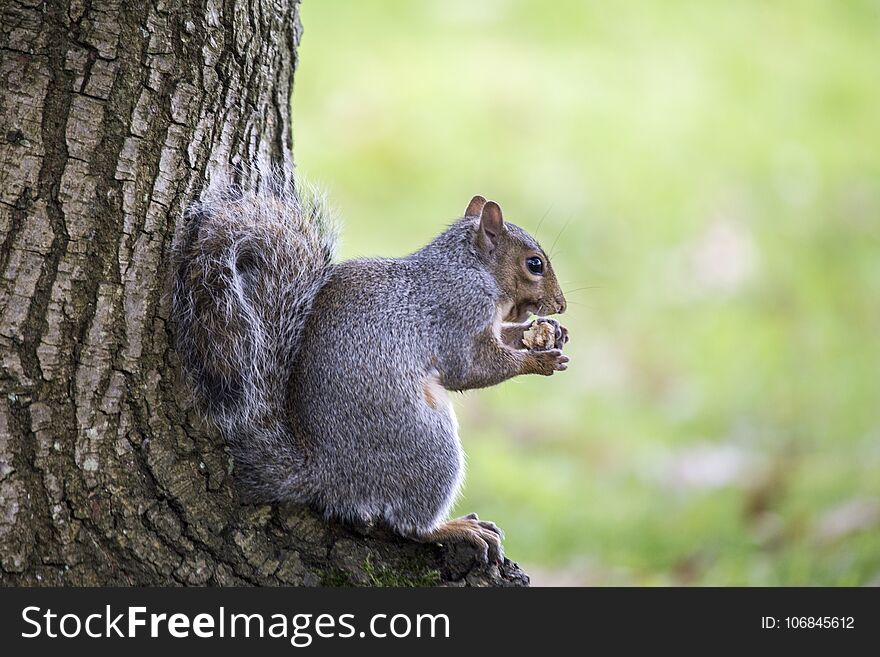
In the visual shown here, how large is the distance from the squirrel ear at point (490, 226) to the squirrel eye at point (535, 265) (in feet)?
0.29

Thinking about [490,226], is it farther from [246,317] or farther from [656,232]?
[656,232]

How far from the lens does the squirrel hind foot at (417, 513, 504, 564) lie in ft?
6.29

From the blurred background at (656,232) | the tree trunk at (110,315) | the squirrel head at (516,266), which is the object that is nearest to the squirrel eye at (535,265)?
the squirrel head at (516,266)

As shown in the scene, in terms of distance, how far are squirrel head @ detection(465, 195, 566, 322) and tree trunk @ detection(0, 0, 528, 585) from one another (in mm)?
657

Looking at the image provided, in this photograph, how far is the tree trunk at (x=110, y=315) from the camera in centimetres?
161

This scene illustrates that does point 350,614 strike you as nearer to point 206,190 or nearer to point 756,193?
point 206,190

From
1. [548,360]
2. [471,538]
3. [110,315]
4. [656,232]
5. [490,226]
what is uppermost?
[656,232]

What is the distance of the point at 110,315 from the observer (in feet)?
5.48

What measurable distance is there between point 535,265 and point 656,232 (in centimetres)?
273

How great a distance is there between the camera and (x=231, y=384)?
69.4 inches

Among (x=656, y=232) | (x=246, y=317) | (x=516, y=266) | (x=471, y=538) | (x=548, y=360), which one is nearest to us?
(x=246, y=317)

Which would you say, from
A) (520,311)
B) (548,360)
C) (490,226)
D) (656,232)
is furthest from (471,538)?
(656,232)

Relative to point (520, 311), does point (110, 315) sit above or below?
below

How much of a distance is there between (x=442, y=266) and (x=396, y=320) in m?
0.23
